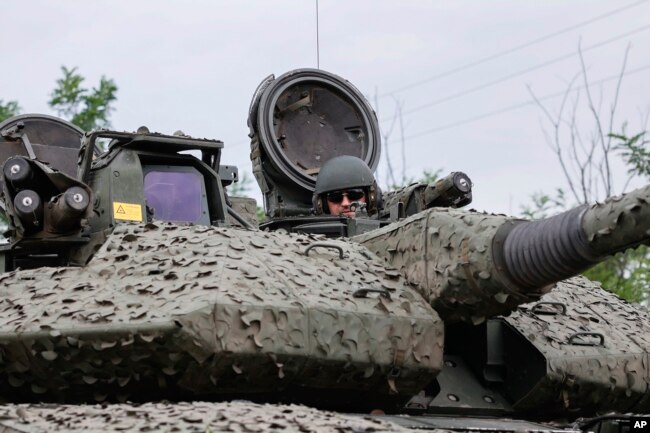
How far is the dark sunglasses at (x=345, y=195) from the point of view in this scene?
1144cm

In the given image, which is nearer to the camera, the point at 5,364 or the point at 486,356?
the point at 5,364

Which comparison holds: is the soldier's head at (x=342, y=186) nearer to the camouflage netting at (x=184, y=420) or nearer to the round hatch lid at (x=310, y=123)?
the round hatch lid at (x=310, y=123)

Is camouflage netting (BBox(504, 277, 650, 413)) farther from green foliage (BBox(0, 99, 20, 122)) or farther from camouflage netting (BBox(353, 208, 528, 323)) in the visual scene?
green foliage (BBox(0, 99, 20, 122))

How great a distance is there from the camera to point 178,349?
25.7ft

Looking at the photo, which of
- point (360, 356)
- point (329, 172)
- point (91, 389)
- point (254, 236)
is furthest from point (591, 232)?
point (329, 172)

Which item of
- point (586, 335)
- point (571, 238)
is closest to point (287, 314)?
point (571, 238)

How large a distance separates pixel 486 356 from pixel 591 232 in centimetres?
202

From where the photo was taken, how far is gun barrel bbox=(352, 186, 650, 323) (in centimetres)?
763

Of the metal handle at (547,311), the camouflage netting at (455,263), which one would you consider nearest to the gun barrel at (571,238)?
the camouflage netting at (455,263)

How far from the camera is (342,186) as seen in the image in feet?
37.2

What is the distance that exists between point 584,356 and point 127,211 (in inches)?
137

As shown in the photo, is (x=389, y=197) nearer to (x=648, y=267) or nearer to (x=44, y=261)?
(x=44, y=261)

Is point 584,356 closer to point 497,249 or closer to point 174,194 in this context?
point 497,249

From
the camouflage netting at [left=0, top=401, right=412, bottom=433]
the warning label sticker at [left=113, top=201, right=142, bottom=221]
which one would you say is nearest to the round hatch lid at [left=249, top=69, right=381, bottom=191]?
the warning label sticker at [left=113, top=201, right=142, bottom=221]
